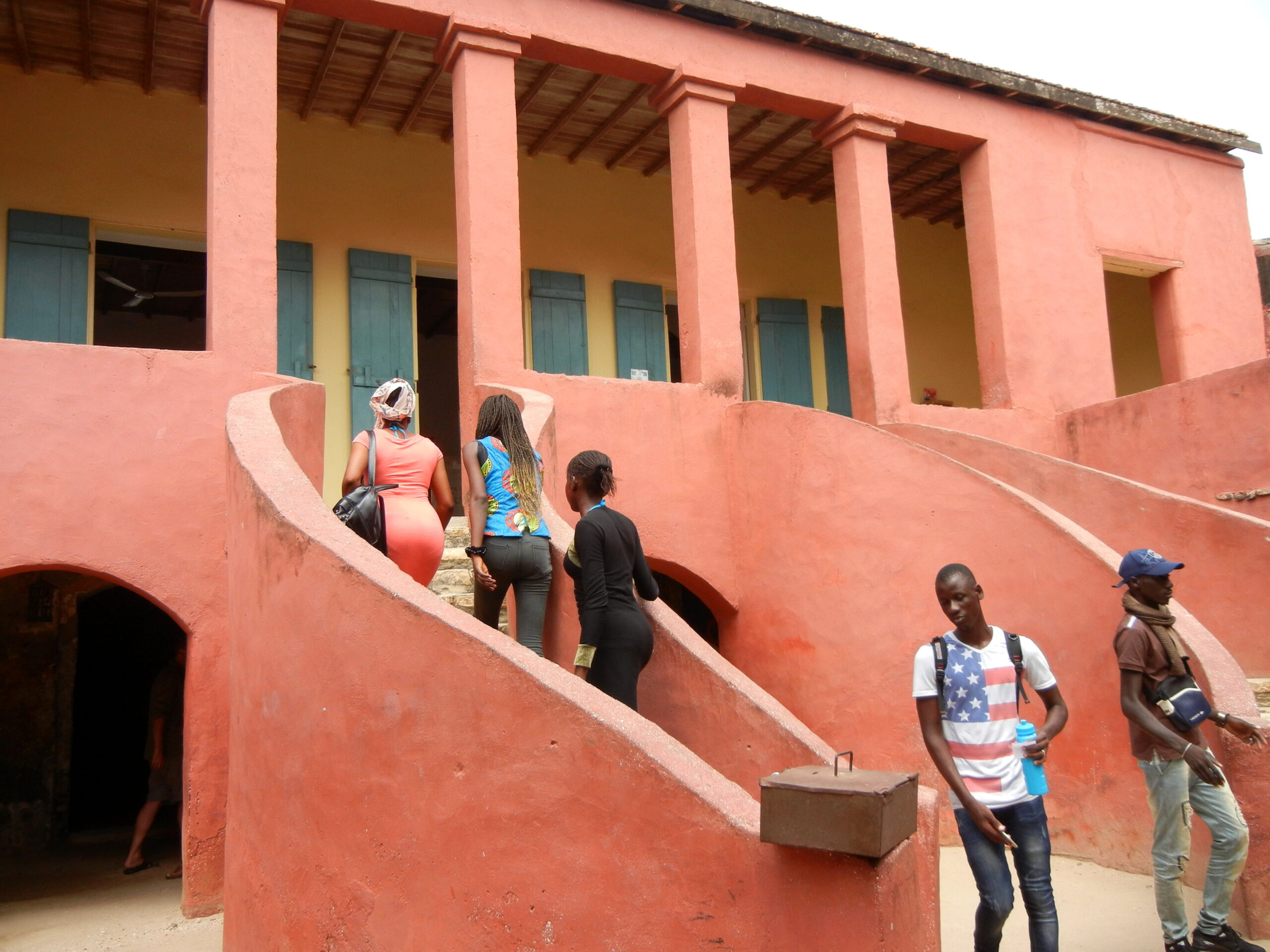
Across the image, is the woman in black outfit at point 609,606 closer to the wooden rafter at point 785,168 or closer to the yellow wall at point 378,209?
the yellow wall at point 378,209

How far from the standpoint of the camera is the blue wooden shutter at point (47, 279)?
8719 mm

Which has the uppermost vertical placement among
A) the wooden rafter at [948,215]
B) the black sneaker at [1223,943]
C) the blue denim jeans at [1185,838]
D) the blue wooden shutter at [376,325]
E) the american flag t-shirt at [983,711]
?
the wooden rafter at [948,215]

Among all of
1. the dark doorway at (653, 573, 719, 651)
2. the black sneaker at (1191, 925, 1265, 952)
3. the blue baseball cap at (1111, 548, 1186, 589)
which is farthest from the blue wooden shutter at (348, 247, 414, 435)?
the black sneaker at (1191, 925, 1265, 952)

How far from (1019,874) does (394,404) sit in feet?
11.0

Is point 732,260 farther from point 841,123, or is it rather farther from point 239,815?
point 239,815

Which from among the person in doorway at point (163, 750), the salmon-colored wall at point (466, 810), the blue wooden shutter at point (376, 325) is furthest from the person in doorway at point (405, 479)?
the blue wooden shutter at point (376, 325)

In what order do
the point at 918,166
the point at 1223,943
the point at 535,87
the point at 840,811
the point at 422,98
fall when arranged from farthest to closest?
the point at 918,166
the point at 422,98
the point at 535,87
the point at 1223,943
the point at 840,811

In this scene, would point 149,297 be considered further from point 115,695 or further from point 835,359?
point 835,359

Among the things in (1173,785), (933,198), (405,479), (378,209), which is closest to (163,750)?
(405,479)

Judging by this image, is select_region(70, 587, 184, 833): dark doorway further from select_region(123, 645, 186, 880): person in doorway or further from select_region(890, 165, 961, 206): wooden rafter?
select_region(890, 165, 961, 206): wooden rafter

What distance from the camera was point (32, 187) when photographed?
9086 mm

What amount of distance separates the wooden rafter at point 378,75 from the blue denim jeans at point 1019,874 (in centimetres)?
705

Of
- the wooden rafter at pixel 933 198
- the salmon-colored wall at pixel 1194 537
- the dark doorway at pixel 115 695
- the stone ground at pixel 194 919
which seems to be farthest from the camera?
the wooden rafter at pixel 933 198

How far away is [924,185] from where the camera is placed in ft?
40.0
